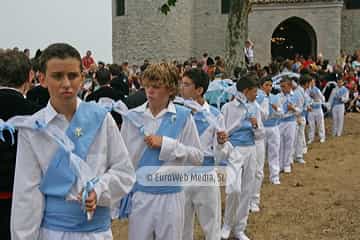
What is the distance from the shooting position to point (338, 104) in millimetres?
17609

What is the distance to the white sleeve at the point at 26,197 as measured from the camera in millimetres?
3102

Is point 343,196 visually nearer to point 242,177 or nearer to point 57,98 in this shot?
point 242,177

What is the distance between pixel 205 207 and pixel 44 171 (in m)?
2.63

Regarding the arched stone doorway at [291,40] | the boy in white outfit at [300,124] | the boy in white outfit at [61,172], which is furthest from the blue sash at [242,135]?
the arched stone doorway at [291,40]

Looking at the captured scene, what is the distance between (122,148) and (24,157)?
0.58m

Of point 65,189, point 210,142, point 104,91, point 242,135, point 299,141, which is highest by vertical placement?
point 104,91

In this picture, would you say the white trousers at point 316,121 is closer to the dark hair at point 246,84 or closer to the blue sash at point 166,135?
the dark hair at point 246,84

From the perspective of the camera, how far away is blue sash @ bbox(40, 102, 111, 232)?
3.18 metres

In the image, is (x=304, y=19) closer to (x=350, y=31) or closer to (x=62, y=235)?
(x=350, y=31)

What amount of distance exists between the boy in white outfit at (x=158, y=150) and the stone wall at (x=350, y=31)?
2640 centimetres

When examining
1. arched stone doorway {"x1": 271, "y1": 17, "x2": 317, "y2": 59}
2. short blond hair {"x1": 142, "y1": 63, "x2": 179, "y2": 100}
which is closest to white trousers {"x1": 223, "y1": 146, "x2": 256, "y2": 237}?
short blond hair {"x1": 142, "y1": 63, "x2": 179, "y2": 100}

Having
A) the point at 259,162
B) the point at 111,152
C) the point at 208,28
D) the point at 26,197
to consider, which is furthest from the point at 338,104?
the point at 26,197

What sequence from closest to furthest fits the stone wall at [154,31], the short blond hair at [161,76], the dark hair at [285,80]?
the short blond hair at [161,76], the dark hair at [285,80], the stone wall at [154,31]

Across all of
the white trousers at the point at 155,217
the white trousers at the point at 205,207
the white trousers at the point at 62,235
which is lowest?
the white trousers at the point at 205,207
